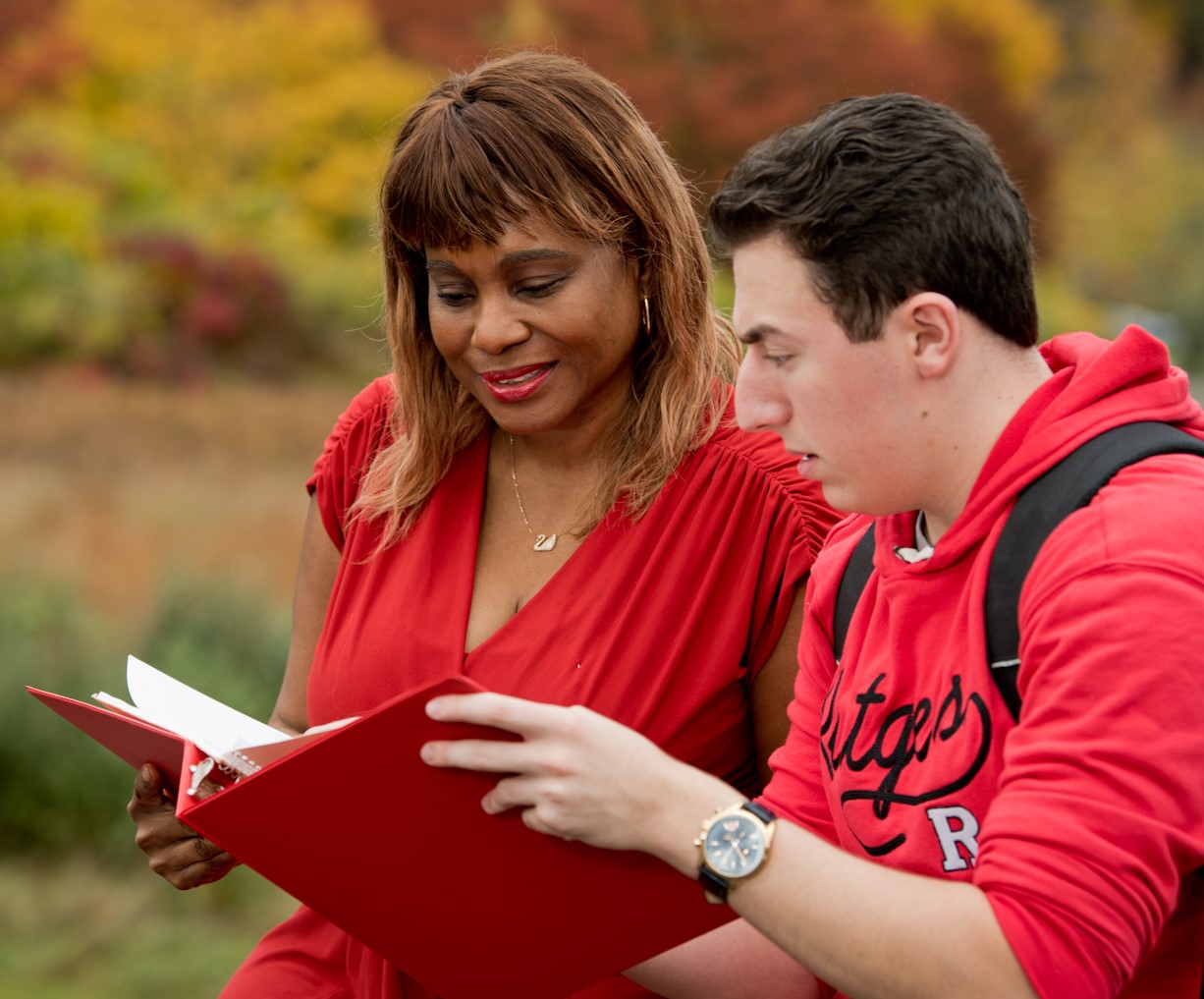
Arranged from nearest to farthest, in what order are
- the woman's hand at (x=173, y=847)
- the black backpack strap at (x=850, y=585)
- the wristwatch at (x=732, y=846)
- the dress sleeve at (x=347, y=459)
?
the wristwatch at (x=732, y=846) < the black backpack strap at (x=850, y=585) < the woman's hand at (x=173, y=847) < the dress sleeve at (x=347, y=459)

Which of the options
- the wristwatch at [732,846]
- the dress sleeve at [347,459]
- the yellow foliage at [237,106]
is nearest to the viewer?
the wristwatch at [732,846]

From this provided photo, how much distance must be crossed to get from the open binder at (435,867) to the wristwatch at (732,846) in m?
0.17

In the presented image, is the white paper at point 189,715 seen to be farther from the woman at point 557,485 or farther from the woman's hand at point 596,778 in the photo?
the woman's hand at point 596,778

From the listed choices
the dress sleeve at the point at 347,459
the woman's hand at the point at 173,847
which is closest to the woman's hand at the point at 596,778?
the woman's hand at the point at 173,847

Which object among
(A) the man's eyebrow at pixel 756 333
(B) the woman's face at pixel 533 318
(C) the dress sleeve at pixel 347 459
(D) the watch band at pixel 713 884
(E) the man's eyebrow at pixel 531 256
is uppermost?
(E) the man's eyebrow at pixel 531 256

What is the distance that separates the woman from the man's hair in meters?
0.84

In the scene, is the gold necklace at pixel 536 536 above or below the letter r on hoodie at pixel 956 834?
above

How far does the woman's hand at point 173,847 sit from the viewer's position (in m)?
2.55

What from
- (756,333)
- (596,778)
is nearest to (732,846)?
(596,778)

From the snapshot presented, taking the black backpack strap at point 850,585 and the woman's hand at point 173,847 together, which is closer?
the black backpack strap at point 850,585

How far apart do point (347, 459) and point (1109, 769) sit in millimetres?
1819

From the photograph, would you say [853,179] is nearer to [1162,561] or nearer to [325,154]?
[1162,561]

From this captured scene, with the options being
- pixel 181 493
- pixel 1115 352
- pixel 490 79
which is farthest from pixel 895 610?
pixel 181 493

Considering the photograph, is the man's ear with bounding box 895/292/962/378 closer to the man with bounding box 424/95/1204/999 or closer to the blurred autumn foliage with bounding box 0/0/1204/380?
the man with bounding box 424/95/1204/999
